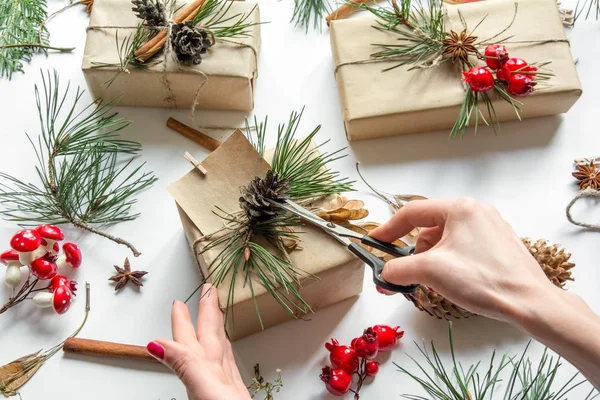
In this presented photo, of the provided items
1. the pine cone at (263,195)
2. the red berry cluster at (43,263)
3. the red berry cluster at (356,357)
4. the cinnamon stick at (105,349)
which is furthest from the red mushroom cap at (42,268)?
the red berry cluster at (356,357)

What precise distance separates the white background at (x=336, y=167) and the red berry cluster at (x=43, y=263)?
0.11ft

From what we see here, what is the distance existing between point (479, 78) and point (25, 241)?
77 cm

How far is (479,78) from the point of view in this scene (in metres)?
1.07

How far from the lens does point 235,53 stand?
1120mm

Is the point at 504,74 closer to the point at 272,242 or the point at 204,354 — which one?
the point at 272,242

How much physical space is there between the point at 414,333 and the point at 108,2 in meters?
0.79

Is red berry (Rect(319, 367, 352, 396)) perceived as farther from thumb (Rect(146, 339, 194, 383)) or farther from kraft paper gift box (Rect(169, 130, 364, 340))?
thumb (Rect(146, 339, 194, 383))

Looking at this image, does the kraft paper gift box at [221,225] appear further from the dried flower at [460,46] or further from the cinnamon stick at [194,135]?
the dried flower at [460,46]

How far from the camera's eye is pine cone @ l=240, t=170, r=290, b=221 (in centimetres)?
89

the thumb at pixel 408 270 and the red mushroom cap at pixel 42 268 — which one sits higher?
the thumb at pixel 408 270

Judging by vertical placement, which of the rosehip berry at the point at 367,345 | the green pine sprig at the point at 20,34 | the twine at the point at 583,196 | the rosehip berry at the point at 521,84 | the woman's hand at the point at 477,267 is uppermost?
the rosehip berry at the point at 521,84

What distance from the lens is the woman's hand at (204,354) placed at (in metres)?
0.81

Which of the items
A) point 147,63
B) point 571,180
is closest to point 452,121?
point 571,180

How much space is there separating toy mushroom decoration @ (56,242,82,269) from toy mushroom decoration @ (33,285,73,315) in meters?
0.05
